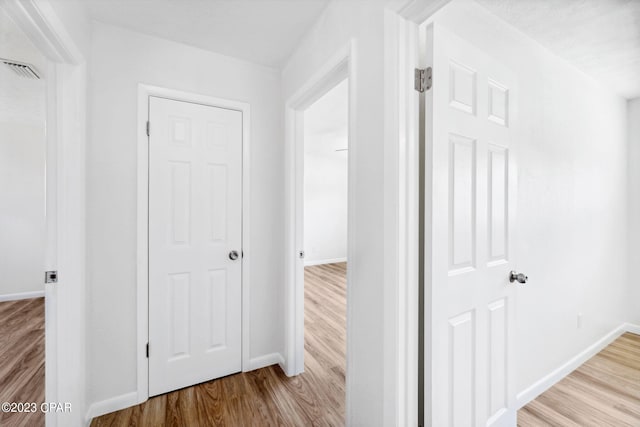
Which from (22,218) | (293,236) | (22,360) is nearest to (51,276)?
(293,236)

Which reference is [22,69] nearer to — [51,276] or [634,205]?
[51,276]

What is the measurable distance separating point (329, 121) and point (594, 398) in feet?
12.8

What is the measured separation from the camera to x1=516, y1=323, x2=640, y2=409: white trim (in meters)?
1.76

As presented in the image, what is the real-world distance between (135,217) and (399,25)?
1851 millimetres

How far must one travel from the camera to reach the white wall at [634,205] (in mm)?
2723

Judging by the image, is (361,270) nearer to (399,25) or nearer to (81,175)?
(399,25)

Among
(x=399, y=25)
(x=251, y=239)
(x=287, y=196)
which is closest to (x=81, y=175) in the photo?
(x=251, y=239)

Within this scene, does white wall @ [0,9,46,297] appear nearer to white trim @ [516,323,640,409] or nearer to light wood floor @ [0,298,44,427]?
light wood floor @ [0,298,44,427]

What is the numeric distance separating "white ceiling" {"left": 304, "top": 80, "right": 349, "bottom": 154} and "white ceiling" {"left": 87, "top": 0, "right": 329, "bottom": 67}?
649mm

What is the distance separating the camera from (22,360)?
2.20 meters

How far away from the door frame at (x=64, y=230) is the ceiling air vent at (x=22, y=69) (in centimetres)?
122

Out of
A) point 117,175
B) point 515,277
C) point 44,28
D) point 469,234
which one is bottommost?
point 515,277

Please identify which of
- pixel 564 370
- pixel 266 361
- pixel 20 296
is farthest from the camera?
pixel 20 296

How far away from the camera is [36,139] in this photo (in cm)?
379
